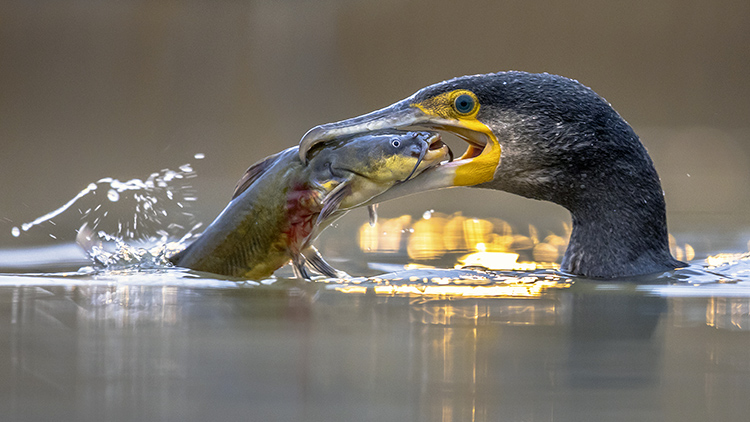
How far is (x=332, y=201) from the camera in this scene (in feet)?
7.21

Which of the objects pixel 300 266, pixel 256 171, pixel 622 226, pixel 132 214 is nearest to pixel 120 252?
pixel 256 171

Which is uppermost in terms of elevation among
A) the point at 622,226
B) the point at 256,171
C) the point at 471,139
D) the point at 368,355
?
the point at 471,139

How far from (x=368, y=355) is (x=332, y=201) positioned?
71 centimetres

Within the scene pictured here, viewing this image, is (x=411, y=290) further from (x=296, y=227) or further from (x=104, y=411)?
(x=104, y=411)

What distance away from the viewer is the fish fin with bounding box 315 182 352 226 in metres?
2.20

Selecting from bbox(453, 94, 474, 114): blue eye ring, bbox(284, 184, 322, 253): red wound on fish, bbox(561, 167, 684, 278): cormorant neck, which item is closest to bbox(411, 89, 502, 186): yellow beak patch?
bbox(453, 94, 474, 114): blue eye ring

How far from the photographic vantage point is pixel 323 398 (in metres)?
1.34

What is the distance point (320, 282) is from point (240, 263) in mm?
237

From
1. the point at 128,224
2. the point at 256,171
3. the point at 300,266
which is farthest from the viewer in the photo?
the point at 128,224

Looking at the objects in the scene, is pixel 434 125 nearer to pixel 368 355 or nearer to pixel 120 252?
pixel 368 355

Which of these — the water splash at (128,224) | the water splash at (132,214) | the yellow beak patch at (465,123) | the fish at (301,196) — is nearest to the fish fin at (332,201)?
the fish at (301,196)

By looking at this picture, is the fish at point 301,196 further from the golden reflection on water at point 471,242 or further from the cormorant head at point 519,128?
the golden reflection on water at point 471,242

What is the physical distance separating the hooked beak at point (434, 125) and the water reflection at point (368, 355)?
375 mm

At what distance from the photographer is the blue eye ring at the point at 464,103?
2.28 metres
